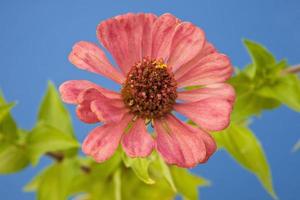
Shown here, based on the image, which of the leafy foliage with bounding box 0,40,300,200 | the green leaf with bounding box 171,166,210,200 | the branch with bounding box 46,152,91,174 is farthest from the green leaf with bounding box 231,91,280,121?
the branch with bounding box 46,152,91,174

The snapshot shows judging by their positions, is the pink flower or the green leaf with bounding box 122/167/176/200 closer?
the pink flower

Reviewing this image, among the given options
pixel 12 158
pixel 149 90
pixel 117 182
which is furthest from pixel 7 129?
pixel 149 90

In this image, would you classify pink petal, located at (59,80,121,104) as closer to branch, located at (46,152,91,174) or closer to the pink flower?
the pink flower

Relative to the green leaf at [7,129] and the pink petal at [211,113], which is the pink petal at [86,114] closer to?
the pink petal at [211,113]

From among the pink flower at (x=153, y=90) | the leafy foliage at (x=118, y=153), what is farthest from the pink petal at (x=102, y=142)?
the leafy foliage at (x=118, y=153)

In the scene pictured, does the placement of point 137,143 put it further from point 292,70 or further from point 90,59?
point 292,70

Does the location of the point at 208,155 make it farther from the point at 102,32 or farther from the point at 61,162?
the point at 61,162
